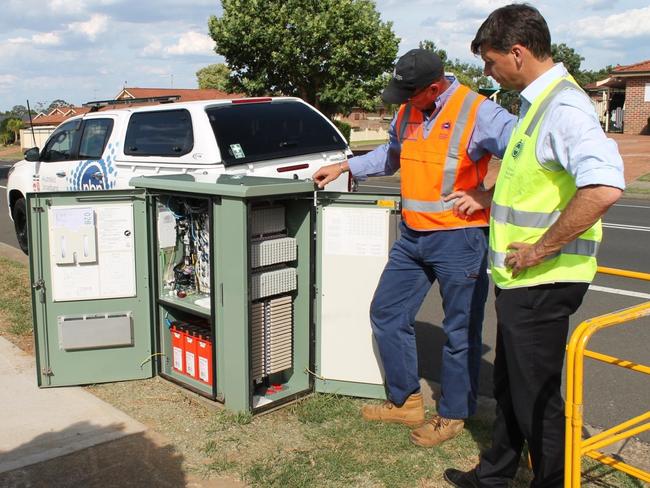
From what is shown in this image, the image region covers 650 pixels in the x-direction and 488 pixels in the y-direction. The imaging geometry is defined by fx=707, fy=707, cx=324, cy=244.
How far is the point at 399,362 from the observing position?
427 centimetres

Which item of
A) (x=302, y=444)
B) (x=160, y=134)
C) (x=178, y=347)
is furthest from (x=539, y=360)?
(x=160, y=134)

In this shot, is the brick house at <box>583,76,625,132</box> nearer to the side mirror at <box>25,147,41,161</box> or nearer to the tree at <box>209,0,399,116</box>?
the tree at <box>209,0,399,116</box>

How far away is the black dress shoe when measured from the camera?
3.53m

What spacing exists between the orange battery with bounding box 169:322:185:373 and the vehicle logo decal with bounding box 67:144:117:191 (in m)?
3.38

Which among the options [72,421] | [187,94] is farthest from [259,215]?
[187,94]

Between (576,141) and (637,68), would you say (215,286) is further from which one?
(637,68)

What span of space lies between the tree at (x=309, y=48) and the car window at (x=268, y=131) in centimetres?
1933

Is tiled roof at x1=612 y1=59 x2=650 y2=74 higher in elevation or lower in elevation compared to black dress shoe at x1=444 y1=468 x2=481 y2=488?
higher

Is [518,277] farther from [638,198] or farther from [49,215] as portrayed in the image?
[638,198]

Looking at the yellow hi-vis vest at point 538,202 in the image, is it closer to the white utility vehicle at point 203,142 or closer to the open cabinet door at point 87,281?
the open cabinet door at point 87,281

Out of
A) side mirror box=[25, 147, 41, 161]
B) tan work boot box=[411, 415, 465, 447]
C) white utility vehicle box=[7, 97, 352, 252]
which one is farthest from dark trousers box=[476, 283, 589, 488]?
side mirror box=[25, 147, 41, 161]

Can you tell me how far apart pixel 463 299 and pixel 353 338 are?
3.14 ft

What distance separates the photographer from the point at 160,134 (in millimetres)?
7473

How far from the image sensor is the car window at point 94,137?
8.21 m
